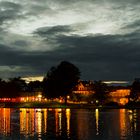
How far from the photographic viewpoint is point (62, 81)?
181 meters

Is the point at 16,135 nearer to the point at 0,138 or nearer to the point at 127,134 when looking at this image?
the point at 0,138

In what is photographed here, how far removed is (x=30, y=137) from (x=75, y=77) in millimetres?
128399

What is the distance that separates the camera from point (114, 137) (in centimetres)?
5388

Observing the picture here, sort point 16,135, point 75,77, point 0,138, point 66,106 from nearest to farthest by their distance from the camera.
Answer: point 0,138
point 16,135
point 66,106
point 75,77

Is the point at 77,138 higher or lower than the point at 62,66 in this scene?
lower

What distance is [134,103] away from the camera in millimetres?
187750

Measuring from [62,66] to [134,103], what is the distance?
1217 inches

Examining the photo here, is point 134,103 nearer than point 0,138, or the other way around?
point 0,138

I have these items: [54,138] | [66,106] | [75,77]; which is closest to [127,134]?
[54,138]

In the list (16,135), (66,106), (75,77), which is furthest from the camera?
(75,77)

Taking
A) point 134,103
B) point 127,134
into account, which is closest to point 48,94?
point 134,103

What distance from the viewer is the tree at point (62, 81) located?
180 m

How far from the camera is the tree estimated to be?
180375 mm

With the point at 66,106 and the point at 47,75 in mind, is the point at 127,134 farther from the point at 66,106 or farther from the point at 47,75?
the point at 47,75
